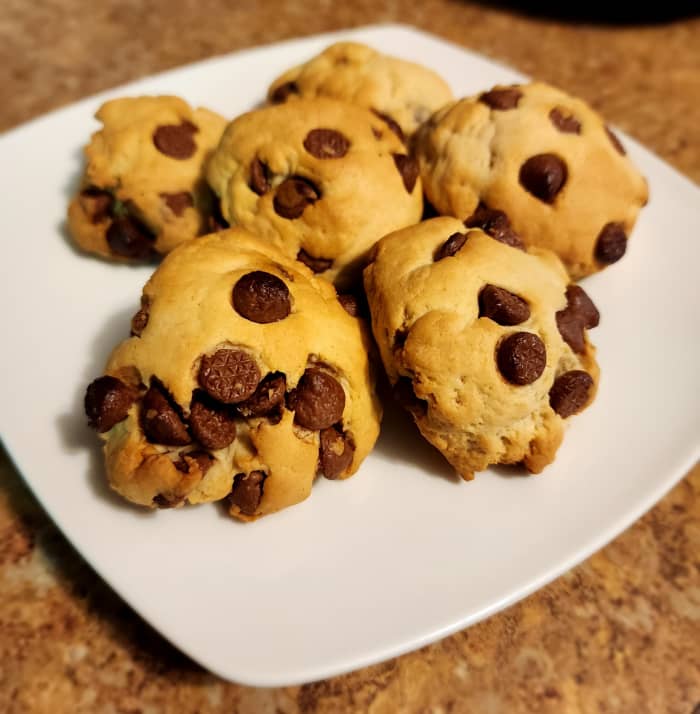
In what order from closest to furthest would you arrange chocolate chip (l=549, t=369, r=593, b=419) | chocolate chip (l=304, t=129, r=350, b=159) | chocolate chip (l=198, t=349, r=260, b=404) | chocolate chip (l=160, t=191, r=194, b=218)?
chocolate chip (l=198, t=349, r=260, b=404) → chocolate chip (l=549, t=369, r=593, b=419) → chocolate chip (l=304, t=129, r=350, b=159) → chocolate chip (l=160, t=191, r=194, b=218)

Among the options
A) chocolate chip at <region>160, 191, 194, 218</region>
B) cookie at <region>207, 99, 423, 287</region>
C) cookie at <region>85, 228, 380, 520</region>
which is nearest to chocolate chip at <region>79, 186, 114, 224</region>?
chocolate chip at <region>160, 191, 194, 218</region>

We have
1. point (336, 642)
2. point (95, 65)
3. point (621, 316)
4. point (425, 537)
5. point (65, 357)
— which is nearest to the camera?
point (336, 642)

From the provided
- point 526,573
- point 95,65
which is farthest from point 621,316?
point 95,65

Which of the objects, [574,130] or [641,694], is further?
[574,130]

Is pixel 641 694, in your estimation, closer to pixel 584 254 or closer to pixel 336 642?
pixel 336 642

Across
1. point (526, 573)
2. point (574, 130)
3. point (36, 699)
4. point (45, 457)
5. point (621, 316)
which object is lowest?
point (36, 699)

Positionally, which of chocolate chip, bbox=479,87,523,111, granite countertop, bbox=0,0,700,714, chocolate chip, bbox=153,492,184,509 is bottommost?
granite countertop, bbox=0,0,700,714

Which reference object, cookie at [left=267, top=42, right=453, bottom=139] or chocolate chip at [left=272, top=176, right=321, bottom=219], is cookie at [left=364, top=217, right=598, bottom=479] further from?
cookie at [left=267, top=42, right=453, bottom=139]

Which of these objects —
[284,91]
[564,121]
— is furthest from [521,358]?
[284,91]
